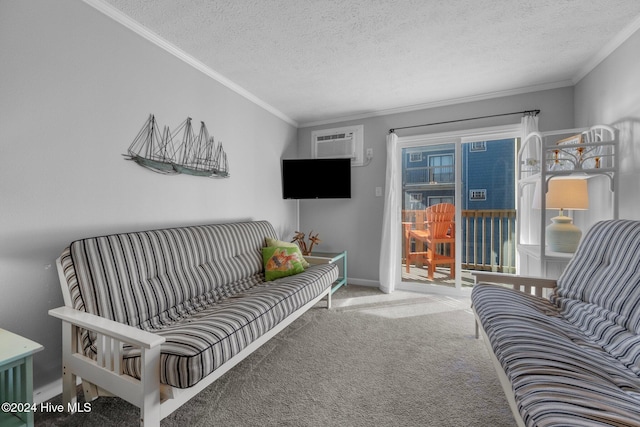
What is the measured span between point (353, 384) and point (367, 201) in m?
2.55

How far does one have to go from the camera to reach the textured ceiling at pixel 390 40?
71.7 inches

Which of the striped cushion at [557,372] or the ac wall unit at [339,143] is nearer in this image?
the striped cushion at [557,372]

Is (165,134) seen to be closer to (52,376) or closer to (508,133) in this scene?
(52,376)

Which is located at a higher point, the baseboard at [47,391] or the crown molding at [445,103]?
the crown molding at [445,103]

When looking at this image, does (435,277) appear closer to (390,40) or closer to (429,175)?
(429,175)

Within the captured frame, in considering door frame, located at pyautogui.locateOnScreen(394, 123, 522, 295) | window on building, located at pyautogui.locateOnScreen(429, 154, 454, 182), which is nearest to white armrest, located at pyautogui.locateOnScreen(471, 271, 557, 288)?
door frame, located at pyautogui.locateOnScreen(394, 123, 522, 295)

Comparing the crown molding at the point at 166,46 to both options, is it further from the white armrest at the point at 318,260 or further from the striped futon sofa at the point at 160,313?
the white armrest at the point at 318,260

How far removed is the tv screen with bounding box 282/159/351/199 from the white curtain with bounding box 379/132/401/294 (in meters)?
0.54

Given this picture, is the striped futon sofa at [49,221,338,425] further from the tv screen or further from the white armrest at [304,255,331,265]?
the tv screen

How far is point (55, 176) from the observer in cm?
157

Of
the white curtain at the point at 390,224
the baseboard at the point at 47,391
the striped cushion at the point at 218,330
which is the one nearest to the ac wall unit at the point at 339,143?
the white curtain at the point at 390,224

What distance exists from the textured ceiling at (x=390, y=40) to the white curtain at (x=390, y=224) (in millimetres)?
770

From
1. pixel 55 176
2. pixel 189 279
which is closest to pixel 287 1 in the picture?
pixel 55 176

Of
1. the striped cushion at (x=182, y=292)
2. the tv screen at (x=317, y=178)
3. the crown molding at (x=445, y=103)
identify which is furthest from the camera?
the tv screen at (x=317, y=178)
